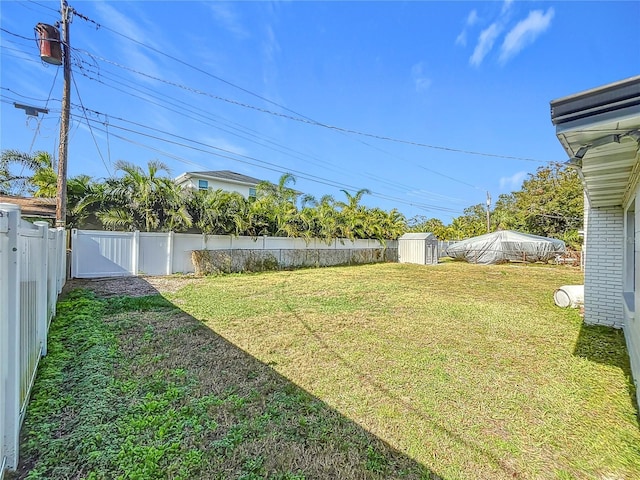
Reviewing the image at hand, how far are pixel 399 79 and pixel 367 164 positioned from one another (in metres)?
12.9

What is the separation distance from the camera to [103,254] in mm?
9430

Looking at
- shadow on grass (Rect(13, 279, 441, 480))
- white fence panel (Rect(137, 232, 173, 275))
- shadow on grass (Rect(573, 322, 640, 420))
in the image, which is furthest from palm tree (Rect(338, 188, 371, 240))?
shadow on grass (Rect(13, 279, 441, 480))

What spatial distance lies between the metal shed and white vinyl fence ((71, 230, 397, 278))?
10.3 meters

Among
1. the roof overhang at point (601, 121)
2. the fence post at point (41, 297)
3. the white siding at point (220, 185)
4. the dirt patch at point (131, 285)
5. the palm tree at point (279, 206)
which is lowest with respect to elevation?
the dirt patch at point (131, 285)

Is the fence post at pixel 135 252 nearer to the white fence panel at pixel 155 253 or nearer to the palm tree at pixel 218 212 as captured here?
the white fence panel at pixel 155 253

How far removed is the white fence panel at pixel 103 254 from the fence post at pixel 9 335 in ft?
29.1

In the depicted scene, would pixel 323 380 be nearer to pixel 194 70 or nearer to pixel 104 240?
pixel 104 240

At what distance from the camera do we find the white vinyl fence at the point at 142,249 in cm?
917

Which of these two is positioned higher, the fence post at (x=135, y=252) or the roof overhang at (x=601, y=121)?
the roof overhang at (x=601, y=121)

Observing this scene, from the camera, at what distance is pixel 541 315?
630cm

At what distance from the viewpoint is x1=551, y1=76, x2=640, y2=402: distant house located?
1726 mm

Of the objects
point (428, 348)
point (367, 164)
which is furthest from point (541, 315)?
point (367, 164)

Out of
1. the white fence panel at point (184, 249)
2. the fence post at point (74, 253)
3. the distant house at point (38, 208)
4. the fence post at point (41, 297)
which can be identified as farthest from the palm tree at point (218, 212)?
the fence post at point (41, 297)

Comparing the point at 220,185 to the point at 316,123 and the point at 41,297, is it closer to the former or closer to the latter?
the point at 316,123
